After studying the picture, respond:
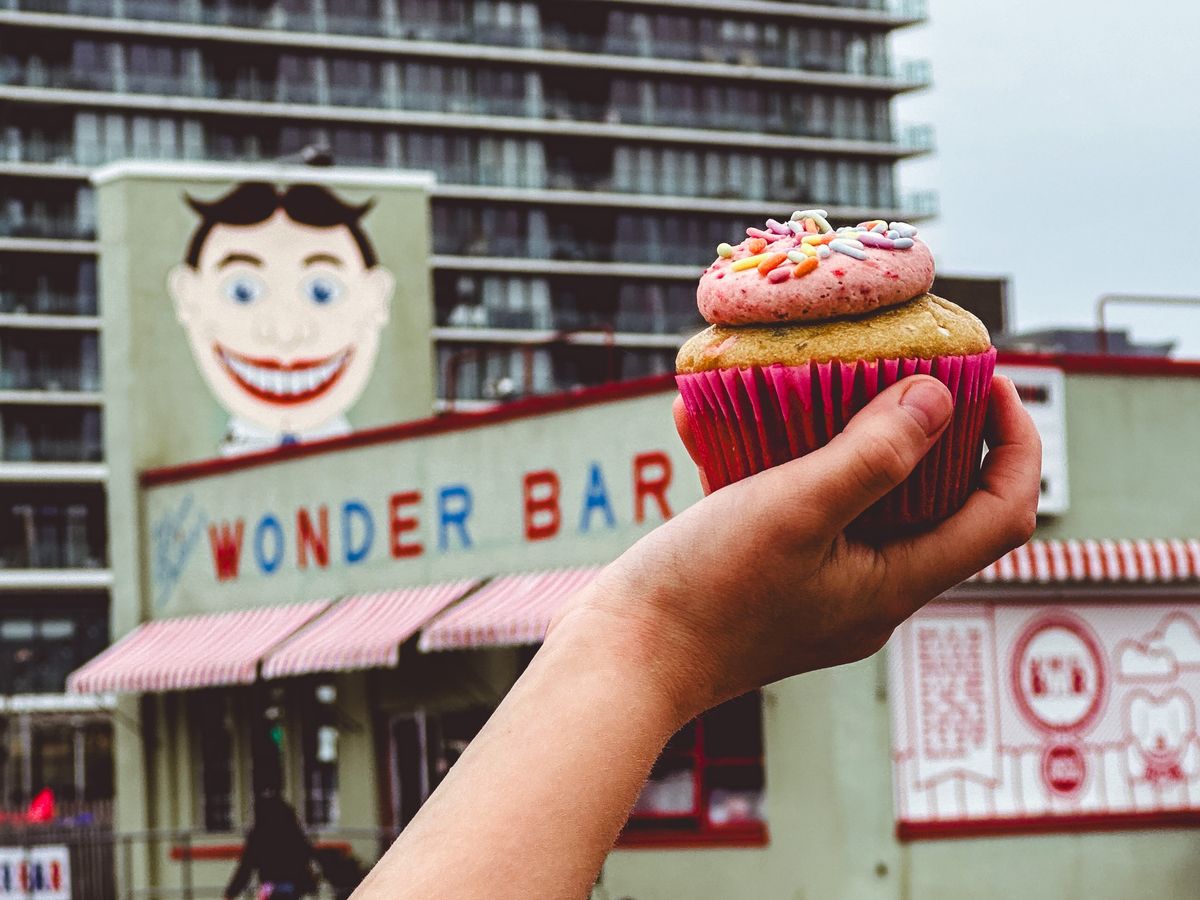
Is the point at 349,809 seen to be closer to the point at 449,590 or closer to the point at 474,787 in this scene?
the point at 449,590

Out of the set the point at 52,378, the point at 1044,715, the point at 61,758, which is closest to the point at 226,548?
the point at 1044,715

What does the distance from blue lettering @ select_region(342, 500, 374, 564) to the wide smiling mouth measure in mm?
4421

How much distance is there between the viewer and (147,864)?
87.7 feet

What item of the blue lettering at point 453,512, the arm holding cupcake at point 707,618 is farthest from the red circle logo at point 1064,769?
the arm holding cupcake at point 707,618

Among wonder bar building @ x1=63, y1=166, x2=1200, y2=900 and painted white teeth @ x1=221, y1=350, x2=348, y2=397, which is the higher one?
painted white teeth @ x1=221, y1=350, x2=348, y2=397

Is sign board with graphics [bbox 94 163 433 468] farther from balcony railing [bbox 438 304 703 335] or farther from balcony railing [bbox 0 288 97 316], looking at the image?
balcony railing [bbox 438 304 703 335]

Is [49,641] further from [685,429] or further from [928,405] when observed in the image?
[928,405]

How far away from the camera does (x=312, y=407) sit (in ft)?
93.6

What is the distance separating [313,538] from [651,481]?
20.2 feet

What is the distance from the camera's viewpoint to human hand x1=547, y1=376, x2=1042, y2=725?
240cm

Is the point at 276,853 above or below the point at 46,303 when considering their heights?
below

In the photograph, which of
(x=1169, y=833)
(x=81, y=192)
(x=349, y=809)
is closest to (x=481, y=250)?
(x=81, y=192)

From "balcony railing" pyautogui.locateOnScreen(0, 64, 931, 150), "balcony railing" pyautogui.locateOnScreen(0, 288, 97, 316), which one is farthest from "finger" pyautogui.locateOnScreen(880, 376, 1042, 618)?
"balcony railing" pyautogui.locateOnScreen(0, 64, 931, 150)

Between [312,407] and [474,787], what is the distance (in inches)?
1049
